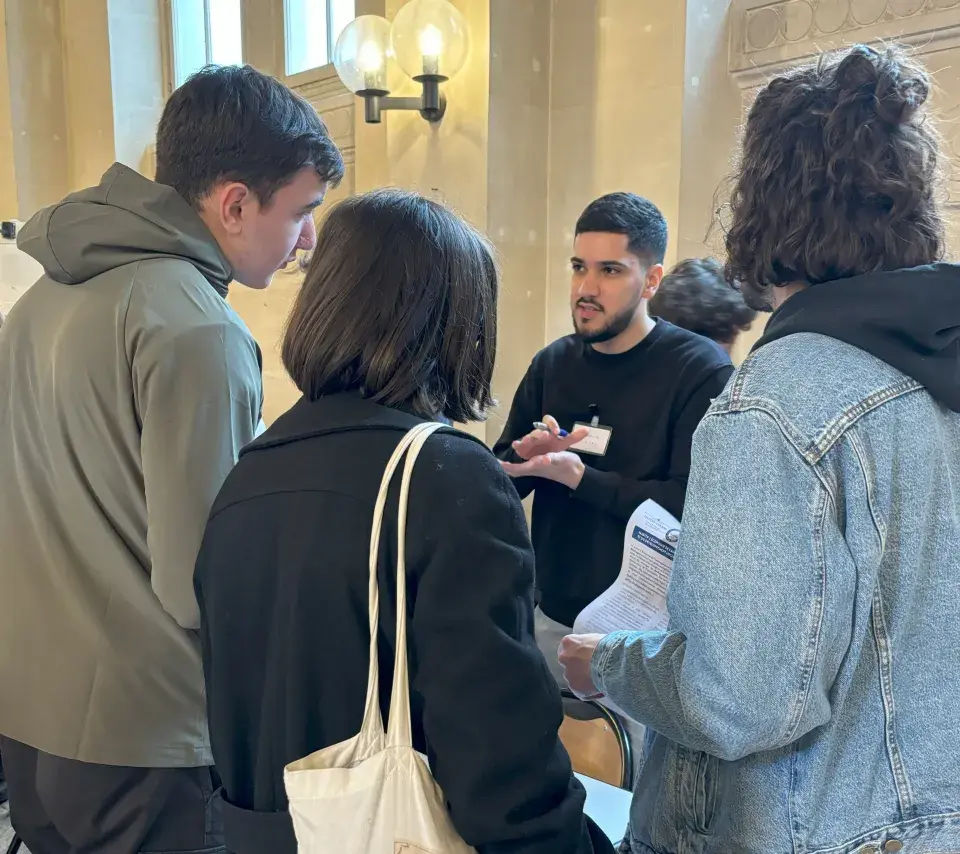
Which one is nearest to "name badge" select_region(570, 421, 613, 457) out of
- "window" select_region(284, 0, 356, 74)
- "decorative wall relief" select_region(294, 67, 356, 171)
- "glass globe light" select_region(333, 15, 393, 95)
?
"glass globe light" select_region(333, 15, 393, 95)

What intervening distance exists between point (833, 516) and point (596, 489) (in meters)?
1.20

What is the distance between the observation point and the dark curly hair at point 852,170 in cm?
82

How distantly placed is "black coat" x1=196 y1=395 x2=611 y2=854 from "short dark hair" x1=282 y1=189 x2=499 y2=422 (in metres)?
0.04

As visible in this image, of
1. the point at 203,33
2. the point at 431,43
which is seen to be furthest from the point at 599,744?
the point at 203,33

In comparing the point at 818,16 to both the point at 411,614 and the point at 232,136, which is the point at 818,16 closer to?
the point at 232,136

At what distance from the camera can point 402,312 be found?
2.78 feet

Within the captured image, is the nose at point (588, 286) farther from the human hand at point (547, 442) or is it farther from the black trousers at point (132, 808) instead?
the black trousers at point (132, 808)

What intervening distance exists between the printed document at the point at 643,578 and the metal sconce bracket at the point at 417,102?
2.34 meters

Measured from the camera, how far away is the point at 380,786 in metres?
0.76

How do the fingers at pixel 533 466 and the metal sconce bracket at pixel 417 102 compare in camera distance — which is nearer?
the fingers at pixel 533 466

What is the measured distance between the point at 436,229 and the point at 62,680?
852 millimetres

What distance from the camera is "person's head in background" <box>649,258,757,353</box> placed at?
222cm

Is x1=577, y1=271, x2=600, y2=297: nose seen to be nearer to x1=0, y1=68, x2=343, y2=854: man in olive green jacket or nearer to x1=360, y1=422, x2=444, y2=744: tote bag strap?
→ x1=0, y1=68, x2=343, y2=854: man in olive green jacket

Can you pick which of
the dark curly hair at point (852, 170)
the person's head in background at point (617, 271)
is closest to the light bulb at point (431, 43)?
the person's head in background at point (617, 271)
